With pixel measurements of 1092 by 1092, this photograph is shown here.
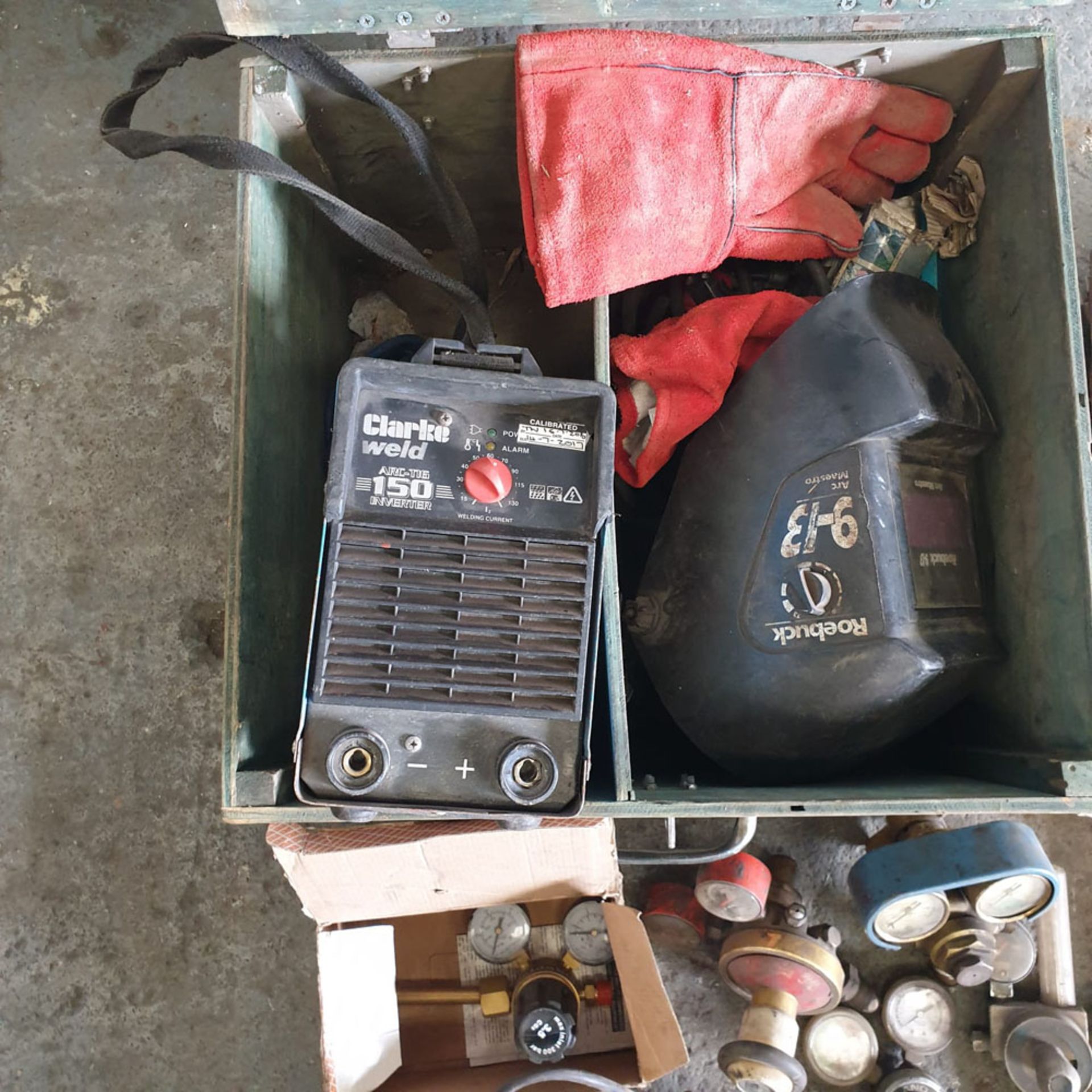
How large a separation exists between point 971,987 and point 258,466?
49.4 inches

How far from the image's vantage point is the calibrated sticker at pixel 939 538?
855 millimetres

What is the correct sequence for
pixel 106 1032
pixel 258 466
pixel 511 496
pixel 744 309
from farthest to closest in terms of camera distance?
1. pixel 106 1032
2. pixel 744 309
3. pixel 258 466
4. pixel 511 496

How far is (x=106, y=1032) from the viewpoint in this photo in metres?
1.26

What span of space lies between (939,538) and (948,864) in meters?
0.41

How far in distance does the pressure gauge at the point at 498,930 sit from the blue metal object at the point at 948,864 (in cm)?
45

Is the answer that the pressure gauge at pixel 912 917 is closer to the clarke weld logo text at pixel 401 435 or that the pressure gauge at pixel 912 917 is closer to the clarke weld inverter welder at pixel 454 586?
the clarke weld inverter welder at pixel 454 586

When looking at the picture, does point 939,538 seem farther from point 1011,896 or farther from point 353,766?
point 353,766

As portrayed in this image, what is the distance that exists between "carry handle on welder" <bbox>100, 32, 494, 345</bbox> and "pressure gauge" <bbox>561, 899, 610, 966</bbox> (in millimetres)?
769

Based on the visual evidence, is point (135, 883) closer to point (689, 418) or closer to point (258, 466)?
point (258, 466)

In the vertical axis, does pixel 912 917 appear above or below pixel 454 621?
below

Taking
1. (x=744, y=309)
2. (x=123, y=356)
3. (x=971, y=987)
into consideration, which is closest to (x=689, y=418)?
(x=744, y=309)

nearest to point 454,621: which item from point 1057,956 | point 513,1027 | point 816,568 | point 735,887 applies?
point 816,568

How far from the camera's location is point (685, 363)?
A: 95cm

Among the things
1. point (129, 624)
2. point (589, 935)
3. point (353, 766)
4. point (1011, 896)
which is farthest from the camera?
point (129, 624)
